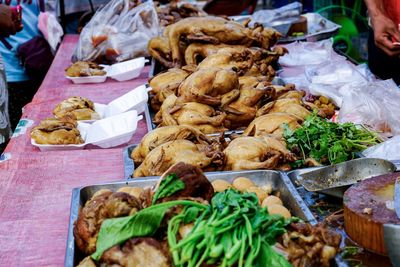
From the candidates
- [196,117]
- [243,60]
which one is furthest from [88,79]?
[196,117]

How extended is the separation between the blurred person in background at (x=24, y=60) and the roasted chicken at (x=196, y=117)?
9.31ft

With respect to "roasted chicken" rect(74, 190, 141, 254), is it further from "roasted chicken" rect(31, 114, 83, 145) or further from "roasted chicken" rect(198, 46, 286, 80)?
"roasted chicken" rect(198, 46, 286, 80)

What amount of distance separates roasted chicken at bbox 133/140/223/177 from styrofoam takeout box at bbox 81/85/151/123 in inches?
47.0

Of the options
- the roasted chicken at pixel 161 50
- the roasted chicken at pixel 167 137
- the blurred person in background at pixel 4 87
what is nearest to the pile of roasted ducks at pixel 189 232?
the roasted chicken at pixel 167 137

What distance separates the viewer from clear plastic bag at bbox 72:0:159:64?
4922 mm

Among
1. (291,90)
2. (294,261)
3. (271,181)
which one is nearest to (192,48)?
(291,90)

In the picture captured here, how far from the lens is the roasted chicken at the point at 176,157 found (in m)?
2.28

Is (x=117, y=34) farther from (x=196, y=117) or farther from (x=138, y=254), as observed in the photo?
(x=138, y=254)

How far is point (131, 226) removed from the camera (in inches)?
59.6

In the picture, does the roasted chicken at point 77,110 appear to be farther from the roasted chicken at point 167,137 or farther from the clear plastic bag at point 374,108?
the clear plastic bag at point 374,108

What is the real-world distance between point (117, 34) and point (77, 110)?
1.80 metres

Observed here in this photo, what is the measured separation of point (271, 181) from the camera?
221 cm

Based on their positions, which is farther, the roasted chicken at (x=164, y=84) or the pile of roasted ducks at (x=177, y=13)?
the pile of roasted ducks at (x=177, y=13)

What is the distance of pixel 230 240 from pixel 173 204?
0.66ft
